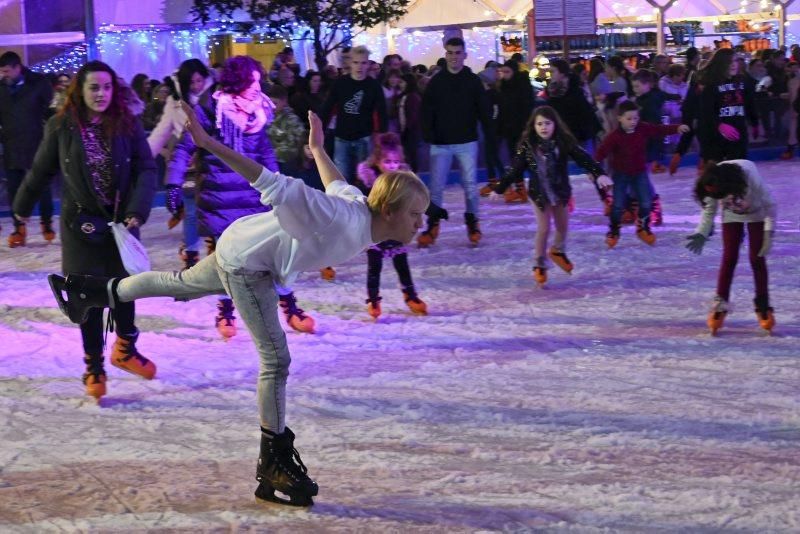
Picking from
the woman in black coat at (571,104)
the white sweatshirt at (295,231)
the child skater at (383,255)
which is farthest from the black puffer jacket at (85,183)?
the woman in black coat at (571,104)

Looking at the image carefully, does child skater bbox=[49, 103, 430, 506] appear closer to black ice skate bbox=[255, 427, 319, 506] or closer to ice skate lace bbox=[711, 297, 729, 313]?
black ice skate bbox=[255, 427, 319, 506]

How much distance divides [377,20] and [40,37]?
17.9 ft

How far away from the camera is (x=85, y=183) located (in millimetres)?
5324

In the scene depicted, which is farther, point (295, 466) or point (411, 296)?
point (411, 296)

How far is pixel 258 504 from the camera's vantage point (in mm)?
4133

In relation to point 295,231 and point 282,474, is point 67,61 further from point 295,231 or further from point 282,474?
point 295,231

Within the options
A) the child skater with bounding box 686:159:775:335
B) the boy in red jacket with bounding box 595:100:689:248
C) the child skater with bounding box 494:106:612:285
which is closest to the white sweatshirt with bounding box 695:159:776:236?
the child skater with bounding box 686:159:775:335

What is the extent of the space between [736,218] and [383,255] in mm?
2062

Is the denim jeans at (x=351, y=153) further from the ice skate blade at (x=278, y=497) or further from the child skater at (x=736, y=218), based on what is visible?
the ice skate blade at (x=278, y=497)

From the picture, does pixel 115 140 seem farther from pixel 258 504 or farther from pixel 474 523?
pixel 474 523

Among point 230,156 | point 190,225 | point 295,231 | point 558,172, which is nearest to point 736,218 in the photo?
point 558,172

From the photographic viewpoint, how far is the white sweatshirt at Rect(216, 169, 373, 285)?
12.0ft

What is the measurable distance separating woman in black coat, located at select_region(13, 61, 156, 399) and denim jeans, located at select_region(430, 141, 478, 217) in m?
4.65

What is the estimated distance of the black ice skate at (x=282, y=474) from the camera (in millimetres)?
4066
